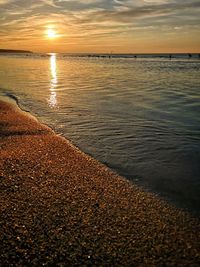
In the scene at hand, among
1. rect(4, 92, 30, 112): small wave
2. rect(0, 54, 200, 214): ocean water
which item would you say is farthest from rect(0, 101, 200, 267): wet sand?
rect(4, 92, 30, 112): small wave

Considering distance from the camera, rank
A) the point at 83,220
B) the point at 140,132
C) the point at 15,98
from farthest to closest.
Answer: the point at 15,98, the point at 140,132, the point at 83,220

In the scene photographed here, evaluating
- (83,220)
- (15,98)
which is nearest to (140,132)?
(83,220)

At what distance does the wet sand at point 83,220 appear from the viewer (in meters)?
3.91

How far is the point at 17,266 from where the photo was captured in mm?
3674

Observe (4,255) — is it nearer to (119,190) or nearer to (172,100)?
(119,190)

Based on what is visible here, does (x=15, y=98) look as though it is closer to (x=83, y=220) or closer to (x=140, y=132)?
(x=140, y=132)

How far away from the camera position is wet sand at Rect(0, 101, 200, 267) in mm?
3910

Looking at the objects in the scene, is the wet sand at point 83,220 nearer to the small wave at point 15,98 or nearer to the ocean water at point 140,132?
the ocean water at point 140,132

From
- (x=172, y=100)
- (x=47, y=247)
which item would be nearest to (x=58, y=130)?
(x=47, y=247)

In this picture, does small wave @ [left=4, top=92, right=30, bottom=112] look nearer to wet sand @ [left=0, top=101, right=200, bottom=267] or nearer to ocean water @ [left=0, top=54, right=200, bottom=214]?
ocean water @ [left=0, top=54, right=200, bottom=214]

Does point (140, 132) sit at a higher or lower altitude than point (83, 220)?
higher

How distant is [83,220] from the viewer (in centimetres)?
471

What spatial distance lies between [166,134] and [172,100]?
24.9 feet

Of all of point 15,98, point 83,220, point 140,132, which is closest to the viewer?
point 83,220
